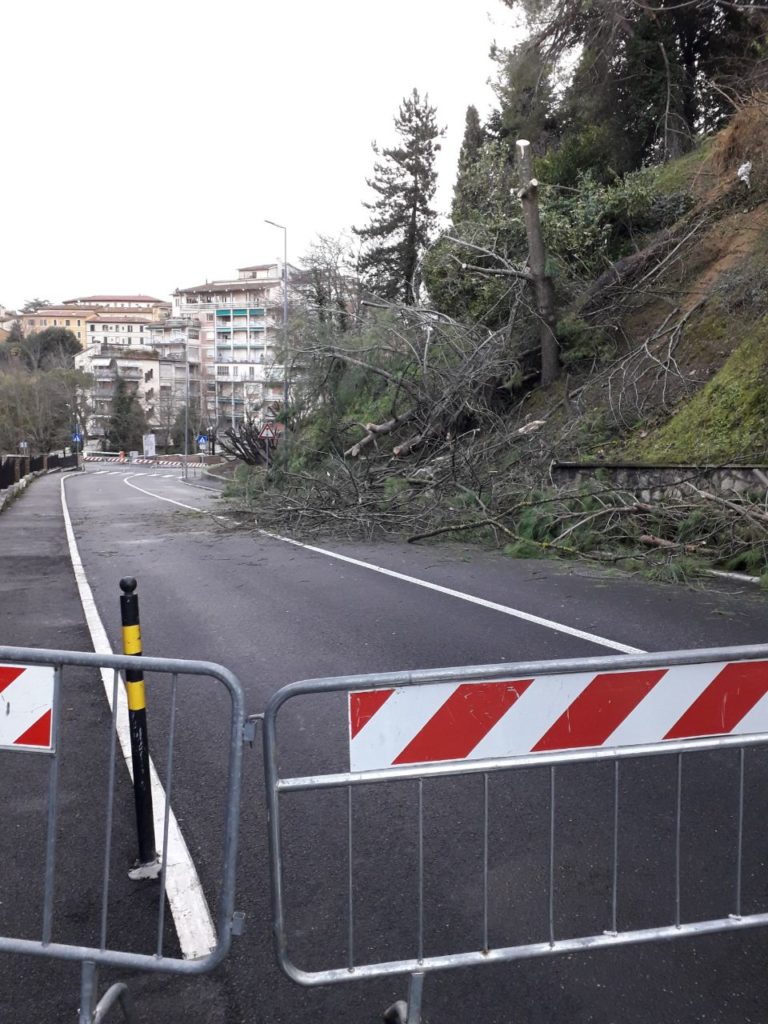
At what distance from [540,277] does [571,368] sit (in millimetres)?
2038

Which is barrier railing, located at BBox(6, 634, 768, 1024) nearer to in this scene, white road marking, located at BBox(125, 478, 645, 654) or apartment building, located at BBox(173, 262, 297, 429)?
white road marking, located at BBox(125, 478, 645, 654)

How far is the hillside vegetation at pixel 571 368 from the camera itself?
39.7 feet

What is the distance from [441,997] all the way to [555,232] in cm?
2026

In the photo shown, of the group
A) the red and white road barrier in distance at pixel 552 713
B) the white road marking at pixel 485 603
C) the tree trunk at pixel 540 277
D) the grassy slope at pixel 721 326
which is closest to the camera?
the red and white road barrier in distance at pixel 552 713

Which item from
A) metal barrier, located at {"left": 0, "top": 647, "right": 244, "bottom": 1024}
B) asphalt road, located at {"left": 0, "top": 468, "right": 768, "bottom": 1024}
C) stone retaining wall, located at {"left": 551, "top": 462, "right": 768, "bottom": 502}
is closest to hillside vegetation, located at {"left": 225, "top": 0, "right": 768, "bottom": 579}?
stone retaining wall, located at {"left": 551, "top": 462, "right": 768, "bottom": 502}

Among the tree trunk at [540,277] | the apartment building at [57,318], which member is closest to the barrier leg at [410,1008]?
the tree trunk at [540,277]

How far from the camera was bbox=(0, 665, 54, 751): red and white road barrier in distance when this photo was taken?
294 cm

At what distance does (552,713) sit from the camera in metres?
2.96

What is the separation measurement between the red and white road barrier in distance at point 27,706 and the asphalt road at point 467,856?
84cm

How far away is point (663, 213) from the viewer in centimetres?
2125

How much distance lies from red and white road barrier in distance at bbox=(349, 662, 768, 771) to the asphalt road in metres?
0.73

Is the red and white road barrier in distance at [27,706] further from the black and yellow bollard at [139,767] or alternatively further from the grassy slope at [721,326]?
the grassy slope at [721,326]

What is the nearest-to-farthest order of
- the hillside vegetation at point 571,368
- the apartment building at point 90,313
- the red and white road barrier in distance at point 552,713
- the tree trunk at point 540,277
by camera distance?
the red and white road barrier in distance at point 552,713
the hillside vegetation at point 571,368
the tree trunk at point 540,277
the apartment building at point 90,313

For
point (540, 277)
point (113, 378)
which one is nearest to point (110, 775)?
point (540, 277)
